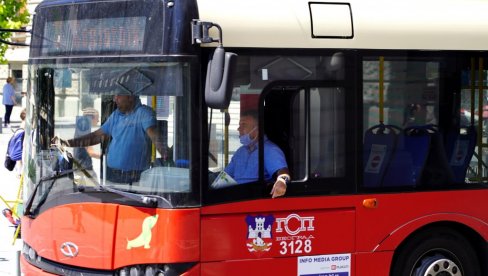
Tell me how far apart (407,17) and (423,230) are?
1.69m

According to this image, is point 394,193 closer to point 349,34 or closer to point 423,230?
point 423,230

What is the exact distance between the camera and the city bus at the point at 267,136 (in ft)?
18.0

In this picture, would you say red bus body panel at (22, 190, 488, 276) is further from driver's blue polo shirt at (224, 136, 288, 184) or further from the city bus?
driver's blue polo shirt at (224, 136, 288, 184)

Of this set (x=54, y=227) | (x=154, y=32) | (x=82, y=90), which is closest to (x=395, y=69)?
(x=154, y=32)

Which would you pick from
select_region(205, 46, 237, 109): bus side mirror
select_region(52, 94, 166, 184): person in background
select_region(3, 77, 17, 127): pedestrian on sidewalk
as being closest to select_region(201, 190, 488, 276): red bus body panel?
select_region(52, 94, 166, 184): person in background

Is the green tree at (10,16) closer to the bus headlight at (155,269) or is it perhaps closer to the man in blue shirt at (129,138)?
the man in blue shirt at (129,138)

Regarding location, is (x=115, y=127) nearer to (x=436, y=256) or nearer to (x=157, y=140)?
(x=157, y=140)

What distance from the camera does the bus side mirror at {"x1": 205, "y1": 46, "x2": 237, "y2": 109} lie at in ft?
17.2

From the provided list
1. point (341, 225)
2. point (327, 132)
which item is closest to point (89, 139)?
point (327, 132)

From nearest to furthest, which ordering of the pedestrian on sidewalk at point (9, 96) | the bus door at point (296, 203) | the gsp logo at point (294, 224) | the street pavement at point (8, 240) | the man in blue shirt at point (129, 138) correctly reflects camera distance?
the man in blue shirt at point (129, 138)
the bus door at point (296, 203)
the gsp logo at point (294, 224)
the street pavement at point (8, 240)
the pedestrian on sidewalk at point (9, 96)

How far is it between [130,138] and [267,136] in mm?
992

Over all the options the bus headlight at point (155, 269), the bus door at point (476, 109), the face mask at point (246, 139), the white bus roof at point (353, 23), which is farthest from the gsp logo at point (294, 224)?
the bus door at point (476, 109)

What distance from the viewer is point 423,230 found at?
634 cm

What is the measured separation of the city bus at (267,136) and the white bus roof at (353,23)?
1 cm
